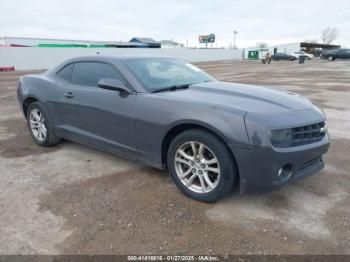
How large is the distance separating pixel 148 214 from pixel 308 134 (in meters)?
1.76

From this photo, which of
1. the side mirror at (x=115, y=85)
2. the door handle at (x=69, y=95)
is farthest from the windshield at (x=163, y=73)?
the door handle at (x=69, y=95)

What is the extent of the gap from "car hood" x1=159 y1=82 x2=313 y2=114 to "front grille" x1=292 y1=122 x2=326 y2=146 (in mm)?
234

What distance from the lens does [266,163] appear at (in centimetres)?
291

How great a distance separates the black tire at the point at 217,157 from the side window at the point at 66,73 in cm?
219

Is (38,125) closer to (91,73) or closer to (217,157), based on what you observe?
(91,73)

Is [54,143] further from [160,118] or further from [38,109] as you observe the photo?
[160,118]

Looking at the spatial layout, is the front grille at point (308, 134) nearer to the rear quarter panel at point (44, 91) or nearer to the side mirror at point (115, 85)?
the side mirror at point (115, 85)

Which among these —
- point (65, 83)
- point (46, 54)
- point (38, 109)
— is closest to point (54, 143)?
point (38, 109)

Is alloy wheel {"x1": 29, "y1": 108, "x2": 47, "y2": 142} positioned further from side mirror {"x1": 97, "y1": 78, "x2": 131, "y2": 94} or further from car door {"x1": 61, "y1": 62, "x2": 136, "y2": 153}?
side mirror {"x1": 97, "y1": 78, "x2": 131, "y2": 94}

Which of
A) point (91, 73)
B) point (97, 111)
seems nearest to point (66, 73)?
point (91, 73)

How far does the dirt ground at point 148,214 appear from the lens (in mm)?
2688

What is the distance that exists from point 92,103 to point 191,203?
1.86m

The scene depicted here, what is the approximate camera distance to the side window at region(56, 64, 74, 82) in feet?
15.6

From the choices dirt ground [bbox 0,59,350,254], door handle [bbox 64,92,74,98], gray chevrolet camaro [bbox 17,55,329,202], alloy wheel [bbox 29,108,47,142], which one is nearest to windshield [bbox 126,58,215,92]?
gray chevrolet camaro [bbox 17,55,329,202]
